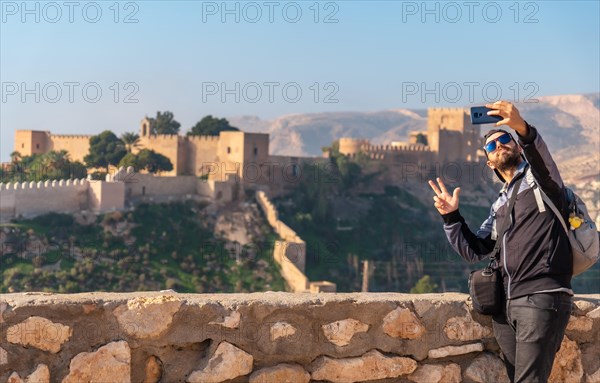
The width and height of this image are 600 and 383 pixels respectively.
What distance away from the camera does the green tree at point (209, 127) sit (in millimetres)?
42750

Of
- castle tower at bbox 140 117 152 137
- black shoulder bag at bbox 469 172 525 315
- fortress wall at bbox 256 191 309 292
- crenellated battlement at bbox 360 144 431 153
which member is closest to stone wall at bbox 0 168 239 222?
fortress wall at bbox 256 191 309 292

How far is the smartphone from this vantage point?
Result: 3326 mm

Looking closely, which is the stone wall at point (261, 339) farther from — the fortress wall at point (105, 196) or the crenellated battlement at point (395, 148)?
the crenellated battlement at point (395, 148)

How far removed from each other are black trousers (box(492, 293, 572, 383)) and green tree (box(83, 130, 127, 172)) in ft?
122

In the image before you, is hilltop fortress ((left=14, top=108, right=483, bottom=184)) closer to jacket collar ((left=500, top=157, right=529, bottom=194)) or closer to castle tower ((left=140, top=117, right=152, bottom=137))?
castle tower ((left=140, top=117, right=152, bottom=137))

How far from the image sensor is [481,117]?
3.37 m

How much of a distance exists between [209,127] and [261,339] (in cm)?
3997

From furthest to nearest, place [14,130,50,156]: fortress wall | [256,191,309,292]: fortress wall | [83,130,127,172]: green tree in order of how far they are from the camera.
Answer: [14,130,50,156]: fortress wall
[83,130,127,172]: green tree
[256,191,309,292]: fortress wall

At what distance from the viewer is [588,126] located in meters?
161

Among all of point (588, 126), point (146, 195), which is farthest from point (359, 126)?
point (146, 195)

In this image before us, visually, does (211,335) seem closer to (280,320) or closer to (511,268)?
(280,320)

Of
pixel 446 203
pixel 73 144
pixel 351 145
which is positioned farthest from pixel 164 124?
pixel 446 203

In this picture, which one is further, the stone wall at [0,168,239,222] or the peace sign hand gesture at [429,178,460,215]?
the stone wall at [0,168,239,222]

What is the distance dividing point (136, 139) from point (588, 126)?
133 metres
